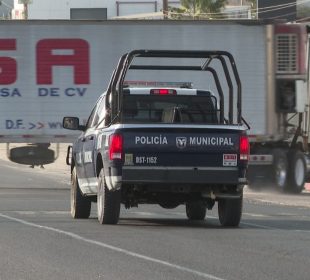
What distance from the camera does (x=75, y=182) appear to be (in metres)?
15.6

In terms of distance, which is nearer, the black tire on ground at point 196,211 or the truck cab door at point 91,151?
the truck cab door at point 91,151

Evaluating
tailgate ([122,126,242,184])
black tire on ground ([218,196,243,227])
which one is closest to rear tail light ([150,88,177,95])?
tailgate ([122,126,242,184])

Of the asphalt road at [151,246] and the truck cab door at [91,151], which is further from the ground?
the truck cab door at [91,151]

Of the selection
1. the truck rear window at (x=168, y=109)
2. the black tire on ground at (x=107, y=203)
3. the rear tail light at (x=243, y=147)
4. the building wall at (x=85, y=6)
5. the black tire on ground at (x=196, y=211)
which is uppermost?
the building wall at (x=85, y=6)

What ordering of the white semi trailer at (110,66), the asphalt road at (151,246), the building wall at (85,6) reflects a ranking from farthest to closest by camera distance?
the building wall at (85,6)
the white semi trailer at (110,66)
the asphalt road at (151,246)

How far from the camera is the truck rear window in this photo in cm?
1448

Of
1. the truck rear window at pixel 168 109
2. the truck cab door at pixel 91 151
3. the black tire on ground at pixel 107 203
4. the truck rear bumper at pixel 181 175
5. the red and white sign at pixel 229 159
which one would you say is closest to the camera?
the truck rear bumper at pixel 181 175

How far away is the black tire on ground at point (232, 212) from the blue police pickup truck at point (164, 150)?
2 cm

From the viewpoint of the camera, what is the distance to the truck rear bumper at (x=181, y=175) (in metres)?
13.2

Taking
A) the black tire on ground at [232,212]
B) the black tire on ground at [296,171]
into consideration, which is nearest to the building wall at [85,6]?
the black tire on ground at [296,171]

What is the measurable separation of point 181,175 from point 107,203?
1229mm

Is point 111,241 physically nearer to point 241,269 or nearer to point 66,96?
point 241,269

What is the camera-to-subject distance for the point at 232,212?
1405 centimetres

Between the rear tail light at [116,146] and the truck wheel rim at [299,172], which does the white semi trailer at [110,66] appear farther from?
the rear tail light at [116,146]
